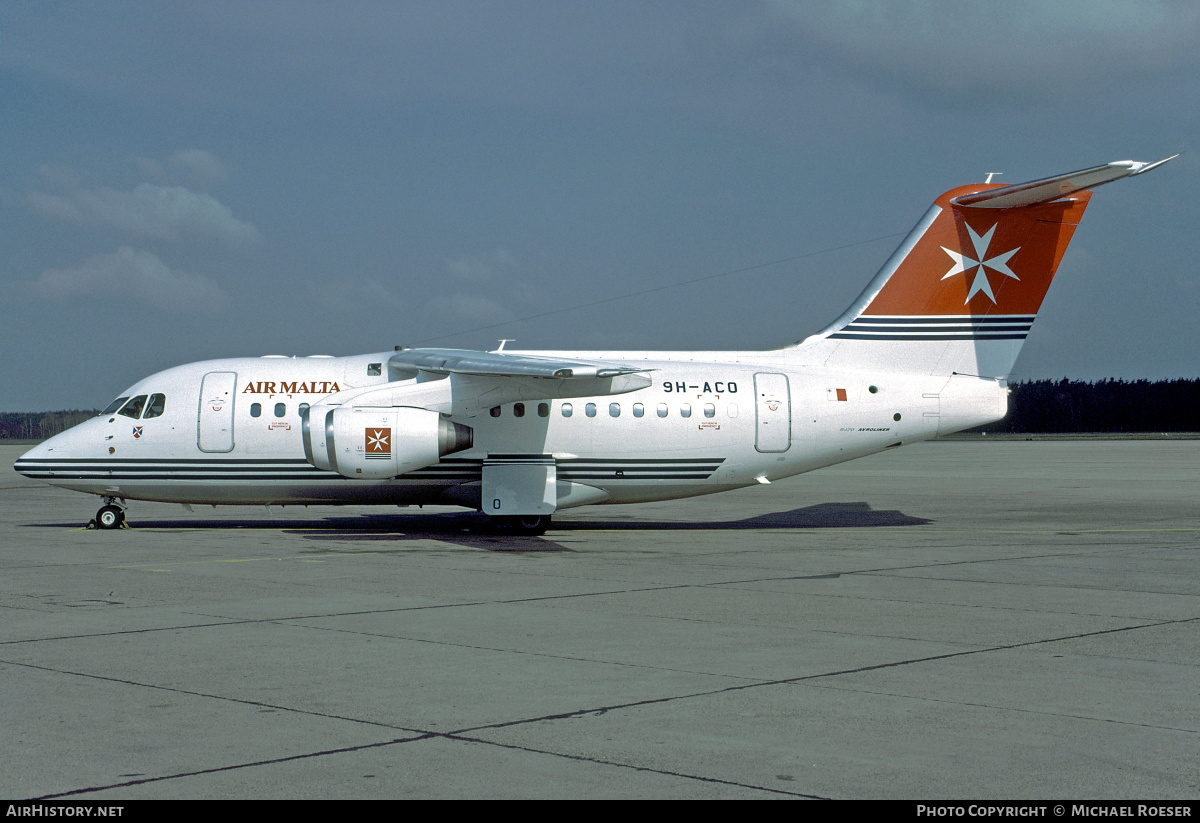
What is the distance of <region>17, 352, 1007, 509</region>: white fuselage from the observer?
22250mm

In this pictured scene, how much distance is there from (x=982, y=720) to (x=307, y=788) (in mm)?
4393

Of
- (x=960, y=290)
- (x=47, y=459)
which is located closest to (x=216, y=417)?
(x=47, y=459)

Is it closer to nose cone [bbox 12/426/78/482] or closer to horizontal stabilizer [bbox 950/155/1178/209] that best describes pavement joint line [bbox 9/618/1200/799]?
horizontal stabilizer [bbox 950/155/1178/209]

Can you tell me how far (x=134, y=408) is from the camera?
74.6 ft

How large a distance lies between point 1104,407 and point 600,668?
132m

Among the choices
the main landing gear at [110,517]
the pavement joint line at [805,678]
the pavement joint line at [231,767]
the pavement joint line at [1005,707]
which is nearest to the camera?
the pavement joint line at [231,767]

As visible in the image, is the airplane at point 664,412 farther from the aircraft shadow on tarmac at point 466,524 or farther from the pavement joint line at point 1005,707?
the pavement joint line at point 1005,707

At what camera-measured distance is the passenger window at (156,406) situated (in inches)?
890

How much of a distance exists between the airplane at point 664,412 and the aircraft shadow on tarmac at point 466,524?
728mm

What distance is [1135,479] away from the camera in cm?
3866

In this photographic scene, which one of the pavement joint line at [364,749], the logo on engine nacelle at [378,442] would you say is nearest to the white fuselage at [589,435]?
the logo on engine nacelle at [378,442]

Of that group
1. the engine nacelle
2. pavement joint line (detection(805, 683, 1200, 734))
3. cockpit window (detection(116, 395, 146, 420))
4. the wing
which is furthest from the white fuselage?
pavement joint line (detection(805, 683, 1200, 734))

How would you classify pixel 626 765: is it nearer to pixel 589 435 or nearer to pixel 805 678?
pixel 805 678

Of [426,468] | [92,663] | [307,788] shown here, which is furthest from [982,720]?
[426,468]
